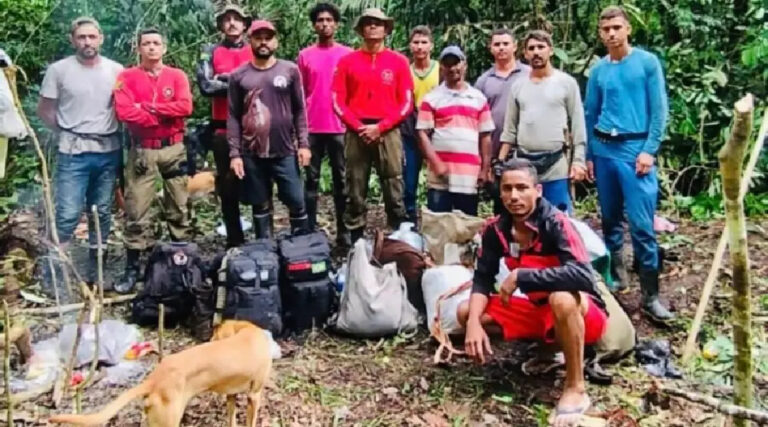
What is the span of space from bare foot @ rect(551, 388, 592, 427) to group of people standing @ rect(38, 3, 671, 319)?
1.26m

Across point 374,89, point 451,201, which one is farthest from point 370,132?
point 451,201

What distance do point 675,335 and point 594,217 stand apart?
2795 mm

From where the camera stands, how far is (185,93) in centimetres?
564

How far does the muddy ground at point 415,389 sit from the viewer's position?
3.99m

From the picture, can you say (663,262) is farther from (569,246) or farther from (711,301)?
(569,246)

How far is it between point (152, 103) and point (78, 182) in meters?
0.70

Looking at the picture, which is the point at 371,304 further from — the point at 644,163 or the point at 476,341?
the point at 644,163

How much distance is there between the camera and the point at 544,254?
162 inches

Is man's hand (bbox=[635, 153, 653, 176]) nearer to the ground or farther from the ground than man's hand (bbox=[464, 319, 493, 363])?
farther from the ground

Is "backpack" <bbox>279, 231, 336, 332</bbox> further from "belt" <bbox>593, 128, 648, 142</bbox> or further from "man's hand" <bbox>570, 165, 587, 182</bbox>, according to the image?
"belt" <bbox>593, 128, 648, 142</bbox>

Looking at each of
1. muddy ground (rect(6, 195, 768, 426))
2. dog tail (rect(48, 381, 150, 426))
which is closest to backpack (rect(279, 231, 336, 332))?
muddy ground (rect(6, 195, 768, 426))

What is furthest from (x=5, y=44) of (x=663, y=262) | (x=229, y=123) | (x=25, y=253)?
(x=663, y=262)

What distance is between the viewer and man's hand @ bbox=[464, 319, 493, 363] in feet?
13.3

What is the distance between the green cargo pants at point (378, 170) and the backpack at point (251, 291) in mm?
1272
